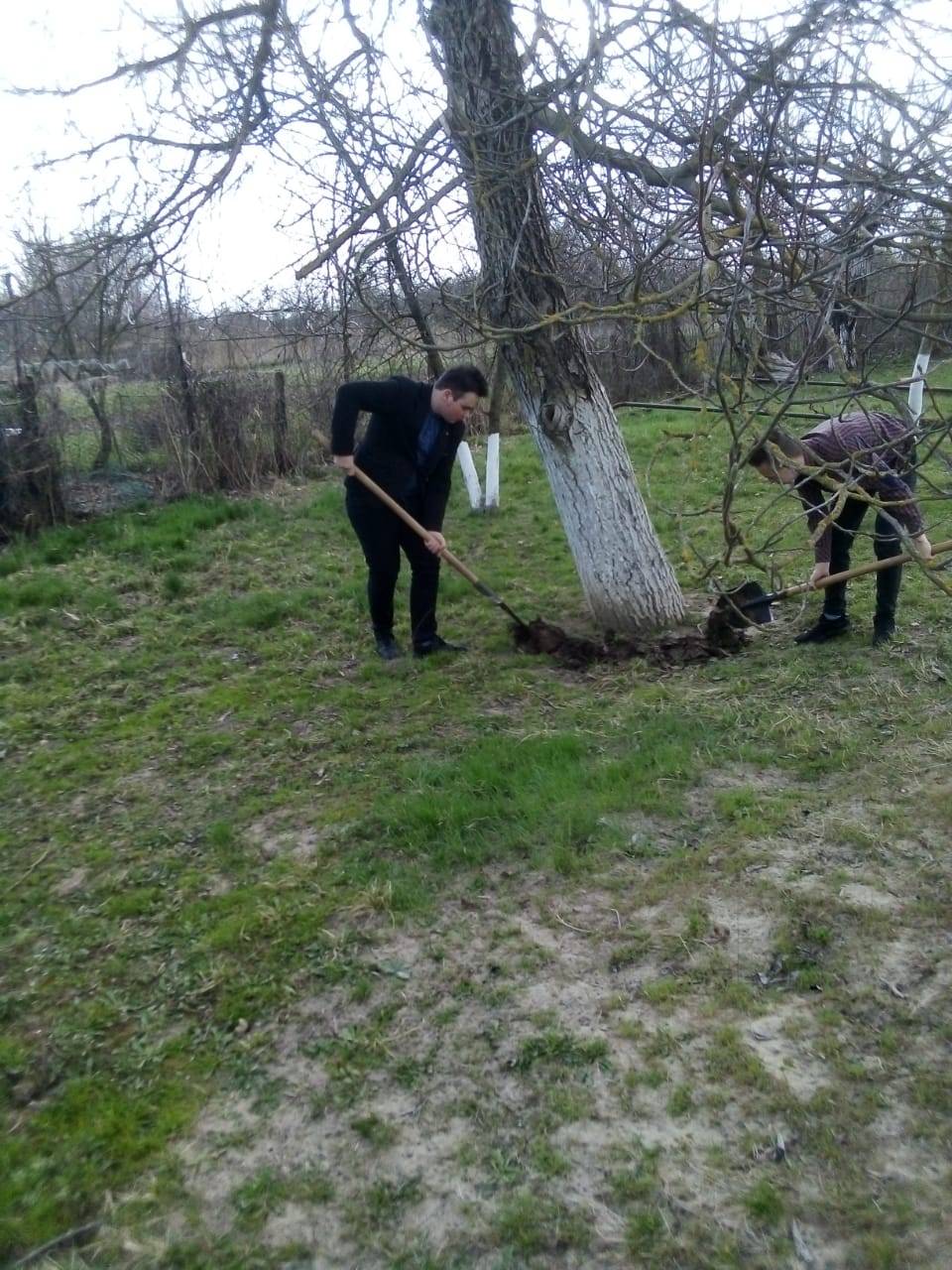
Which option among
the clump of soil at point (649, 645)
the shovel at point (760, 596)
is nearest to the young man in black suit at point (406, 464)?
the clump of soil at point (649, 645)

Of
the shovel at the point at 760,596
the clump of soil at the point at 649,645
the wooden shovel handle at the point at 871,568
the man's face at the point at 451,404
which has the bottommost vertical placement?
the clump of soil at the point at 649,645

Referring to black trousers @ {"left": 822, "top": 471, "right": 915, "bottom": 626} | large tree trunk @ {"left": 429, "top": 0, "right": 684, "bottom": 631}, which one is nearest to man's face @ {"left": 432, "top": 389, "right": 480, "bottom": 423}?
large tree trunk @ {"left": 429, "top": 0, "right": 684, "bottom": 631}

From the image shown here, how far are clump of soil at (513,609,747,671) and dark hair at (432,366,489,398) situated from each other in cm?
147

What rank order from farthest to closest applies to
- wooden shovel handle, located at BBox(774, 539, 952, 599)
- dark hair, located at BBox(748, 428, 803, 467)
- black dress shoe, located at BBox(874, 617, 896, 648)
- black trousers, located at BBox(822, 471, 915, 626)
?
black dress shoe, located at BBox(874, 617, 896, 648), black trousers, located at BBox(822, 471, 915, 626), dark hair, located at BBox(748, 428, 803, 467), wooden shovel handle, located at BBox(774, 539, 952, 599)

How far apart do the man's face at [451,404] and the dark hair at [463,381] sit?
2 cm

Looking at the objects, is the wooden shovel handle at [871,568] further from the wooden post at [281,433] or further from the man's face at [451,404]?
the wooden post at [281,433]

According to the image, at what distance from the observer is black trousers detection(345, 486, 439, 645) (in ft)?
19.0

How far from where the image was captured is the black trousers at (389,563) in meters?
5.79

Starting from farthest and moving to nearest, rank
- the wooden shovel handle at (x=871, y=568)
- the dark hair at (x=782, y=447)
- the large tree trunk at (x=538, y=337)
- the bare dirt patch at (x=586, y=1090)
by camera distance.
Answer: the large tree trunk at (x=538, y=337), the dark hair at (x=782, y=447), the wooden shovel handle at (x=871, y=568), the bare dirt patch at (x=586, y=1090)

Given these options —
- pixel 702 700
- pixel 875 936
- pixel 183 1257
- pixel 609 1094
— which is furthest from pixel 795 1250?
pixel 702 700

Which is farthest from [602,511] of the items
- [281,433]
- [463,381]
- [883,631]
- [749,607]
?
[281,433]

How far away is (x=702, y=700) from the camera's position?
16.8 feet

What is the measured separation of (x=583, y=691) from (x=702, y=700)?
0.65 metres

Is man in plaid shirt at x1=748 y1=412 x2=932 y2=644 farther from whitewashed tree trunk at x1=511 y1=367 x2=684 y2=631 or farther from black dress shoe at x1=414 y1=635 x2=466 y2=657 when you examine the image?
black dress shoe at x1=414 y1=635 x2=466 y2=657
